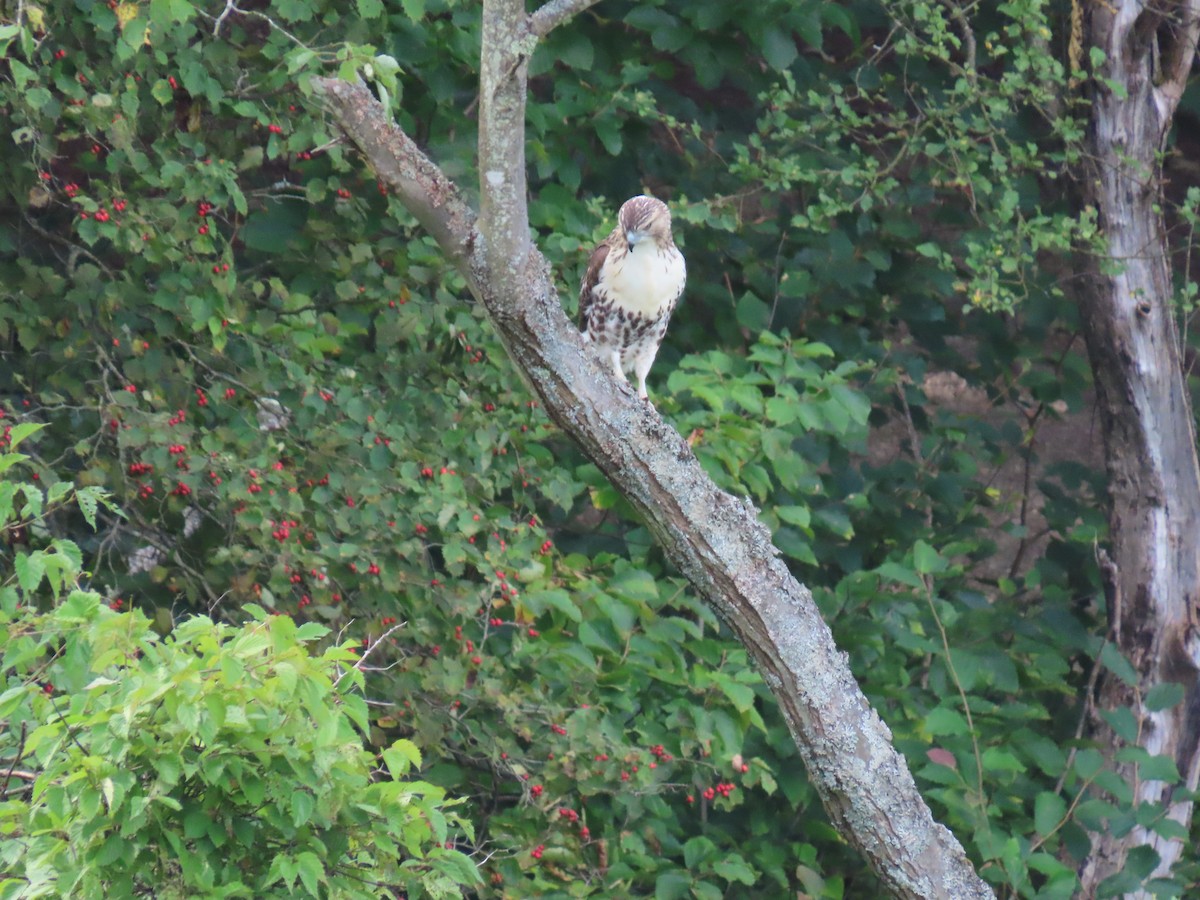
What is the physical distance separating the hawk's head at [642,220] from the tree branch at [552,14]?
55.6 inches

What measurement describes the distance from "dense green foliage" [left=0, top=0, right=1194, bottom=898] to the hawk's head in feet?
1.04

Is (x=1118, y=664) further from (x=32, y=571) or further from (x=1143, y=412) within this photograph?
(x=32, y=571)

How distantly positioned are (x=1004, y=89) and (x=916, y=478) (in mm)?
1456

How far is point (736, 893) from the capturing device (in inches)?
173

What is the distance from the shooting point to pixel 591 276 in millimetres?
3979

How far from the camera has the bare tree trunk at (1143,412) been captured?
4.32m

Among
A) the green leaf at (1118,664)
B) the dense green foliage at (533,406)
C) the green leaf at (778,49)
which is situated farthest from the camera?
the green leaf at (778,49)

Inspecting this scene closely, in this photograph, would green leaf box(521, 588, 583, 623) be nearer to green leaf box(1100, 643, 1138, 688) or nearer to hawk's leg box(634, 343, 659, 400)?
hawk's leg box(634, 343, 659, 400)

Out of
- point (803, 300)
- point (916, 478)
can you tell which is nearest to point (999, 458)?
point (916, 478)

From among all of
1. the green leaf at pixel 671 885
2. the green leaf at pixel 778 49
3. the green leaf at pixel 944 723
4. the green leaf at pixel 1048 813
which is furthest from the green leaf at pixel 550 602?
the green leaf at pixel 778 49

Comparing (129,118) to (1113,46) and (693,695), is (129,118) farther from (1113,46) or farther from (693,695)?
(1113,46)

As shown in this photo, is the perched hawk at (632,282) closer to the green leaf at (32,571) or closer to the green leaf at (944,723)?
the green leaf at (944,723)

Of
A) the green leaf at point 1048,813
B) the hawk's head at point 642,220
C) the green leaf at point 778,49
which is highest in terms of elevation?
the green leaf at point 778,49

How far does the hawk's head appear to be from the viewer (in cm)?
376
